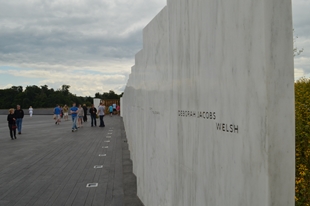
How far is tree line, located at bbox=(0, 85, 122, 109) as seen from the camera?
87.5 meters

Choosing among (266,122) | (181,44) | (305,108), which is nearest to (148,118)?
(181,44)

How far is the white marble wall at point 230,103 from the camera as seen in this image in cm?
190

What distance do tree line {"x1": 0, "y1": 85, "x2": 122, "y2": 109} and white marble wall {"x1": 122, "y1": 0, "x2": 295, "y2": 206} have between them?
8480cm

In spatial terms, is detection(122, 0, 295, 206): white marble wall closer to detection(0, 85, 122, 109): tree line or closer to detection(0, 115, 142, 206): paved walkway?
detection(0, 115, 142, 206): paved walkway

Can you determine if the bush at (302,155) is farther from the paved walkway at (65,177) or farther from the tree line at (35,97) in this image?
the tree line at (35,97)

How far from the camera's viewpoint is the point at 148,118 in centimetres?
559

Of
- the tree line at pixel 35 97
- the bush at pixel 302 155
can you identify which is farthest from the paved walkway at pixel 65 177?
the tree line at pixel 35 97

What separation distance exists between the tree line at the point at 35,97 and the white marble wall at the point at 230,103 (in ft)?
278

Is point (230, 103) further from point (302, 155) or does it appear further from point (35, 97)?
point (35, 97)

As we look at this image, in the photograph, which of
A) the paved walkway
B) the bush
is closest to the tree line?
the paved walkway

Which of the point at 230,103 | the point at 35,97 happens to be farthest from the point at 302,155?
the point at 35,97

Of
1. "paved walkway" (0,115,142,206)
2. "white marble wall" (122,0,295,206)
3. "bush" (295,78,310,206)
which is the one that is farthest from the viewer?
"paved walkway" (0,115,142,206)

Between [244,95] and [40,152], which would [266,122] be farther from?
[40,152]

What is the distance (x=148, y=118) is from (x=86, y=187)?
8.72 feet
